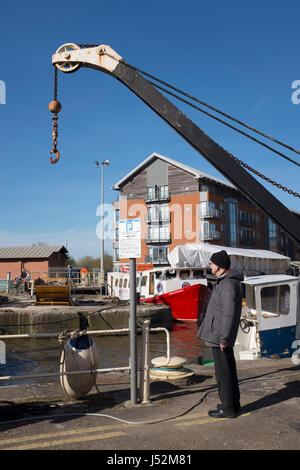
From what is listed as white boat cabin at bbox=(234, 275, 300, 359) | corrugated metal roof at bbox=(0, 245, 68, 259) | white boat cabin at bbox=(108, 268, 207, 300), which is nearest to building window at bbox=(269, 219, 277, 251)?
corrugated metal roof at bbox=(0, 245, 68, 259)

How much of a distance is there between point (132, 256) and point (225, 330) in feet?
5.41

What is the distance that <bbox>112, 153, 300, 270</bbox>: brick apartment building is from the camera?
51.8 metres

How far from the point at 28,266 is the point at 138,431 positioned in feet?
170

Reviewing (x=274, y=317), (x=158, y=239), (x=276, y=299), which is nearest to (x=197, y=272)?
(x=276, y=299)

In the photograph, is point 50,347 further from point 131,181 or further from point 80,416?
point 131,181

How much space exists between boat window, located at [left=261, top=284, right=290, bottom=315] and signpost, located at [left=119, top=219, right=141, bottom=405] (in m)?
5.77

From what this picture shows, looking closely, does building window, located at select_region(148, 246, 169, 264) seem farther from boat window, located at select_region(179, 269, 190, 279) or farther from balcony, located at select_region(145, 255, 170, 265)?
boat window, located at select_region(179, 269, 190, 279)

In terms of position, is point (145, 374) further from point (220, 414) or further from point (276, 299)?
point (276, 299)

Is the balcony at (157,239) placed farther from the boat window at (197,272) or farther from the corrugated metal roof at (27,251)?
the boat window at (197,272)

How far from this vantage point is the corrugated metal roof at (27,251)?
54.3 metres

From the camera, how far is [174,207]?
5297 cm

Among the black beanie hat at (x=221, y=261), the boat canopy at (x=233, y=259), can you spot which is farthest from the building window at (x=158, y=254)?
the black beanie hat at (x=221, y=261)
